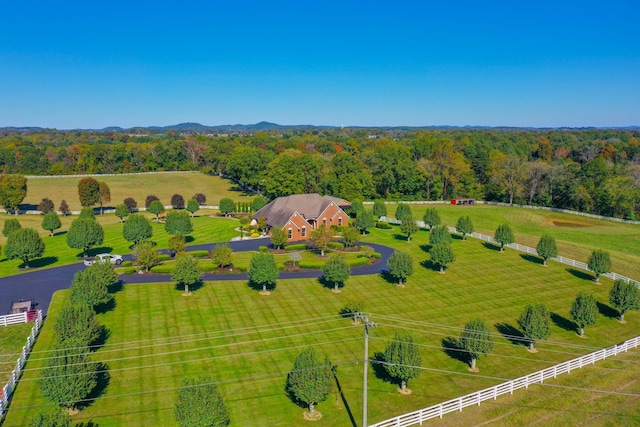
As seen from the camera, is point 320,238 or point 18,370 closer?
point 18,370

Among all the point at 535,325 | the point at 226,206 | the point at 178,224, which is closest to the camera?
the point at 535,325

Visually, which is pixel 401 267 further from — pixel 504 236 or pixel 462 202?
pixel 462 202

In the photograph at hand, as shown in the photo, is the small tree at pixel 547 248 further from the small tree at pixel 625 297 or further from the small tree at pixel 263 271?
the small tree at pixel 263 271

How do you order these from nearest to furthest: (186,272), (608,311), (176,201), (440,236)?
(608,311)
(186,272)
(440,236)
(176,201)

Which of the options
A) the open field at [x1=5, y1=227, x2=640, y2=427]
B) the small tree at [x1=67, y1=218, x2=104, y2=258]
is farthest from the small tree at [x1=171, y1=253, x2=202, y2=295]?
the small tree at [x1=67, y1=218, x2=104, y2=258]

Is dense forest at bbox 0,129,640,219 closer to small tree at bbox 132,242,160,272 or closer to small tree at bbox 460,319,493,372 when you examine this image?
small tree at bbox 132,242,160,272

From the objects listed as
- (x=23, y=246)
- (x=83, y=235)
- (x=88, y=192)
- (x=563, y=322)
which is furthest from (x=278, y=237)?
(x=88, y=192)

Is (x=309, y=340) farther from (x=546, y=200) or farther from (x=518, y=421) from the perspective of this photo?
(x=546, y=200)
